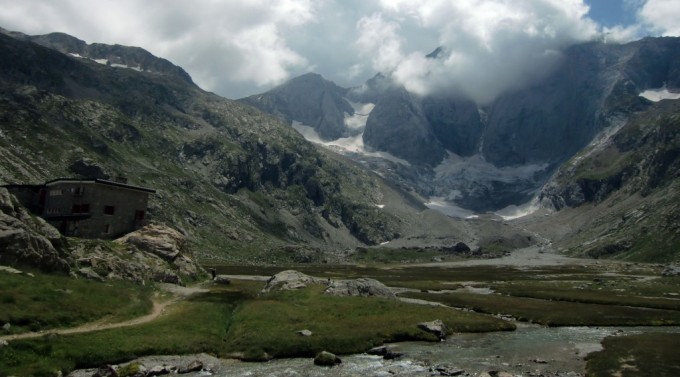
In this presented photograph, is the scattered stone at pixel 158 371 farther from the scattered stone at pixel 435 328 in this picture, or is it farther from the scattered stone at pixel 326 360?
the scattered stone at pixel 435 328

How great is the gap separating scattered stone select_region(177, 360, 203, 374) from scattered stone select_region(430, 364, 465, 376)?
19.0m

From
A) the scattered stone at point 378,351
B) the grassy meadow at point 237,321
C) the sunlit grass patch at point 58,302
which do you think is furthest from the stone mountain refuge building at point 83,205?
the scattered stone at point 378,351

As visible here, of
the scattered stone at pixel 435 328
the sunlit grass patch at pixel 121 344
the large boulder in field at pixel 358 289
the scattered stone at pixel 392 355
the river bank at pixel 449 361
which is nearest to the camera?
the sunlit grass patch at pixel 121 344

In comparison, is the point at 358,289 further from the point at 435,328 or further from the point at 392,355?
the point at 392,355

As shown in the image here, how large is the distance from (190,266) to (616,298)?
80033 mm

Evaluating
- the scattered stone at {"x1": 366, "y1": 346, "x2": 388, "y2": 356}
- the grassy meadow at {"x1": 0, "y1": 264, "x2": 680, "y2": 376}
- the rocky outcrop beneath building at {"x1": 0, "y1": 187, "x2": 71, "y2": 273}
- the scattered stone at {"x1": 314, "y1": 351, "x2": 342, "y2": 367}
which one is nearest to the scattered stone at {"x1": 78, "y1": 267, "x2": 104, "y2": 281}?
the grassy meadow at {"x1": 0, "y1": 264, "x2": 680, "y2": 376}

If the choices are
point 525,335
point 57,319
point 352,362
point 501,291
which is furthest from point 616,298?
point 57,319

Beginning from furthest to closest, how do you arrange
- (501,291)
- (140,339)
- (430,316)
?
1. (501,291)
2. (430,316)
3. (140,339)

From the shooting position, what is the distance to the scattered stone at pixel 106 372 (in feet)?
122

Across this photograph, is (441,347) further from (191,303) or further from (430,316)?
(191,303)

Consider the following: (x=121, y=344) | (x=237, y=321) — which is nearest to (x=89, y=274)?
(x=237, y=321)

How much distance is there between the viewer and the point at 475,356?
47.0m

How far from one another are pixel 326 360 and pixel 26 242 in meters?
35.3

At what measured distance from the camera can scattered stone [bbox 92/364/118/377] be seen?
3706 centimetres
